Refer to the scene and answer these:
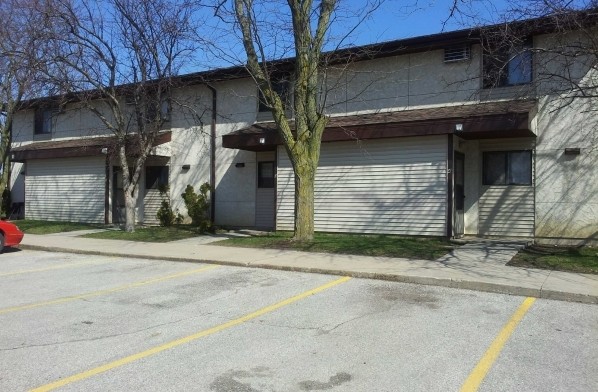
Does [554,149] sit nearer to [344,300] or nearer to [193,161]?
[344,300]

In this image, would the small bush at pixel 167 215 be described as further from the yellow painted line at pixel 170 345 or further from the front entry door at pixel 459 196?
the yellow painted line at pixel 170 345

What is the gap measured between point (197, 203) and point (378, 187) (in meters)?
6.81

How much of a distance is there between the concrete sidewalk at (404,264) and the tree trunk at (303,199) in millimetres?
1182

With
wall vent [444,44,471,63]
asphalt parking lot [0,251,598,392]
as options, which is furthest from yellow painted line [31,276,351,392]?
wall vent [444,44,471,63]

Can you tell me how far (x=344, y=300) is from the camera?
25.8 feet

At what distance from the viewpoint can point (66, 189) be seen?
73.6 feet

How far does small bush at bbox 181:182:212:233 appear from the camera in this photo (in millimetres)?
18438

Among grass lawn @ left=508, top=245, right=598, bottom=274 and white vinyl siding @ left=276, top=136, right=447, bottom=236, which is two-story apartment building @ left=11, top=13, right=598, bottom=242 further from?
grass lawn @ left=508, top=245, right=598, bottom=274

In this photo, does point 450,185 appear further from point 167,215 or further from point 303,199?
point 167,215

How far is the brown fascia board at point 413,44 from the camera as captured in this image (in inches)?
408

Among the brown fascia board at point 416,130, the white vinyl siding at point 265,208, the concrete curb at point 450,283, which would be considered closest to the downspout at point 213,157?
the white vinyl siding at point 265,208

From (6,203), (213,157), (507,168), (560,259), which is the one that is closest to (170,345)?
(560,259)

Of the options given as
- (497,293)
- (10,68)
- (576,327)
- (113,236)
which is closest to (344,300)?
(497,293)

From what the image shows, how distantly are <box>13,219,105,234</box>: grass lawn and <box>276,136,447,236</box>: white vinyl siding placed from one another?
8088 millimetres
